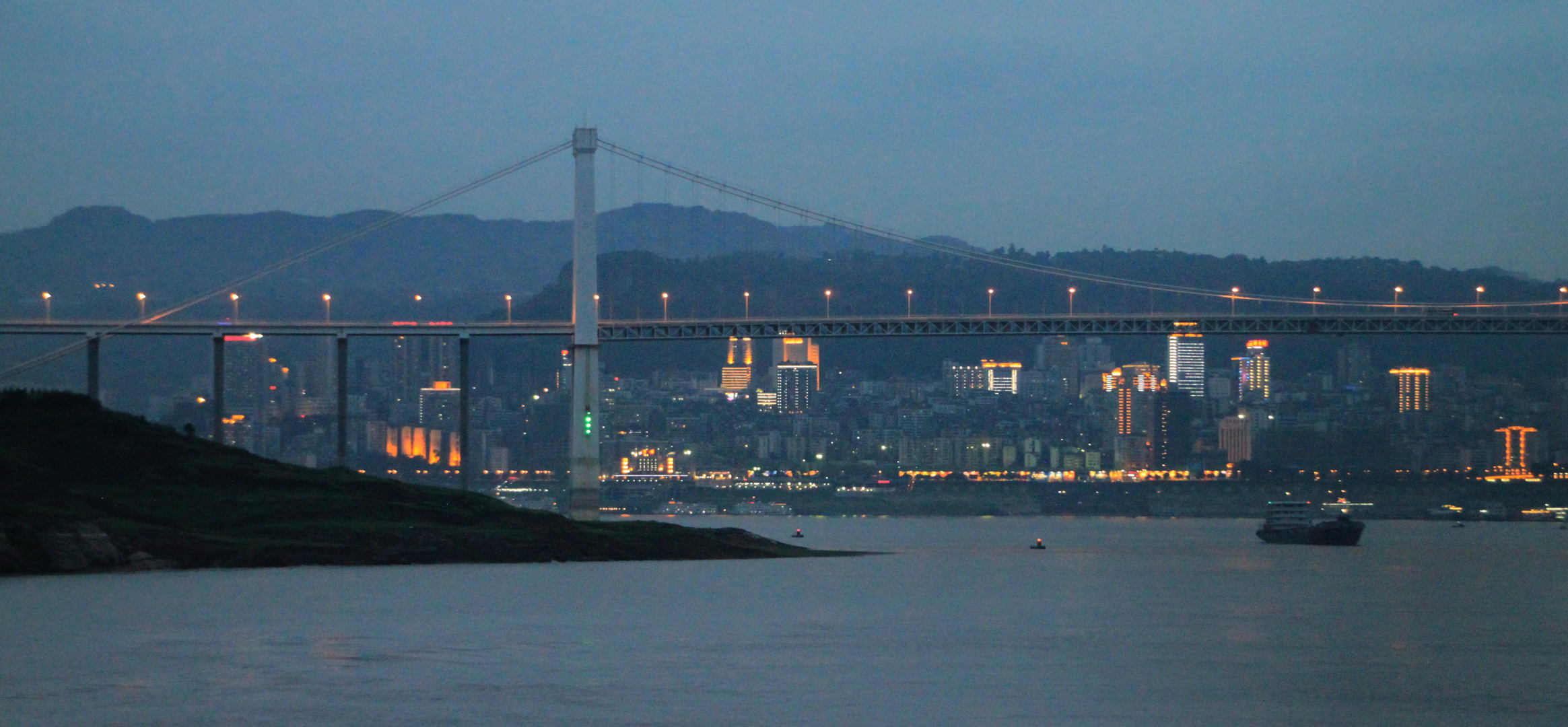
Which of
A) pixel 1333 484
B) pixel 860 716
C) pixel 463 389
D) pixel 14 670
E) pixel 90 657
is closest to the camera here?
pixel 860 716

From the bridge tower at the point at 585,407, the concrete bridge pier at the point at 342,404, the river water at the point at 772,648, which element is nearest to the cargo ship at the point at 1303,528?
the river water at the point at 772,648

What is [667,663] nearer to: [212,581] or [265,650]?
[265,650]

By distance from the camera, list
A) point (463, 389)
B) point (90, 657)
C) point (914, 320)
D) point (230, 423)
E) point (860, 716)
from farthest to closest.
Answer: point (230, 423), point (914, 320), point (463, 389), point (90, 657), point (860, 716)

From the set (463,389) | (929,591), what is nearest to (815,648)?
(929,591)

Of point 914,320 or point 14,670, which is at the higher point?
point 914,320

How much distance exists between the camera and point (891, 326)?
95.4m

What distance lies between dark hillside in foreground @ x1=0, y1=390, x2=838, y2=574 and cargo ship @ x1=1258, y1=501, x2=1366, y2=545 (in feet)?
134

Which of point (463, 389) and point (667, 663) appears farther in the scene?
point (463, 389)

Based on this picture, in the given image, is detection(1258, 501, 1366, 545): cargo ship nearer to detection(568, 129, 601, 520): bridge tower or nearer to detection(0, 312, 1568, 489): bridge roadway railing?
detection(0, 312, 1568, 489): bridge roadway railing

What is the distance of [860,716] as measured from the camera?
27234mm

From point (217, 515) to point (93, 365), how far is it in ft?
70.0

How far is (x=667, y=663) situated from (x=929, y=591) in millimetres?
23549

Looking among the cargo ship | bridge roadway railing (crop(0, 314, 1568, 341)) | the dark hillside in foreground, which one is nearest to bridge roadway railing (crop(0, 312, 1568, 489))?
bridge roadway railing (crop(0, 314, 1568, 341))

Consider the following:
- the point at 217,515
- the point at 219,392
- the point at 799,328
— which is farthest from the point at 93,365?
the point at 799,328
